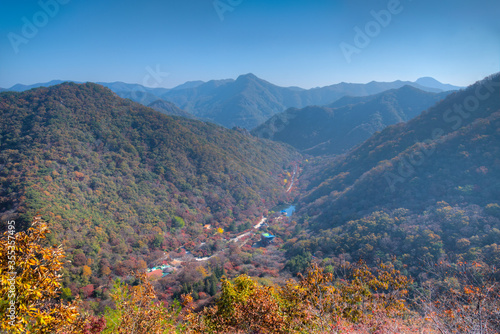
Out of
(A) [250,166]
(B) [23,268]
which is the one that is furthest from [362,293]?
(A) [250,166]

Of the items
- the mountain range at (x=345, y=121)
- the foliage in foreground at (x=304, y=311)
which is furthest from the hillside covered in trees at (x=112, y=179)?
the mountain range at (x=345, y=121)

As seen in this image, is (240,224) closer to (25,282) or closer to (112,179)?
(112,179)

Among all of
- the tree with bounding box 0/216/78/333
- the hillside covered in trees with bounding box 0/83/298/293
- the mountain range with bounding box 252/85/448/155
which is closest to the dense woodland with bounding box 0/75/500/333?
the tree with bounding box 0/216/78/333

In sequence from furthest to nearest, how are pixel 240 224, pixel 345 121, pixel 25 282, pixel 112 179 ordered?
pixel 345 121, pixel 240 224, pixel 112 179, pixel 25 282

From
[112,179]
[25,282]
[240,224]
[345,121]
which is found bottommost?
[240,224]

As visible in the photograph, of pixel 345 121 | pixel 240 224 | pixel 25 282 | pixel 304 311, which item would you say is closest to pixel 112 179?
pixel 240 224

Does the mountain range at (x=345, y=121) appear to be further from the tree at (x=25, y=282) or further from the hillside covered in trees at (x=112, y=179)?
the tree at (x=25, y=282)

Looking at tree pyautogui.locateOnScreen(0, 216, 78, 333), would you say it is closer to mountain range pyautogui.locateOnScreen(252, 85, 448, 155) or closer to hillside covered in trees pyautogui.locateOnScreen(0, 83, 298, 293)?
hillside covered in trees pyautogui.locateOnScreen(0, 83, 298, 293)
